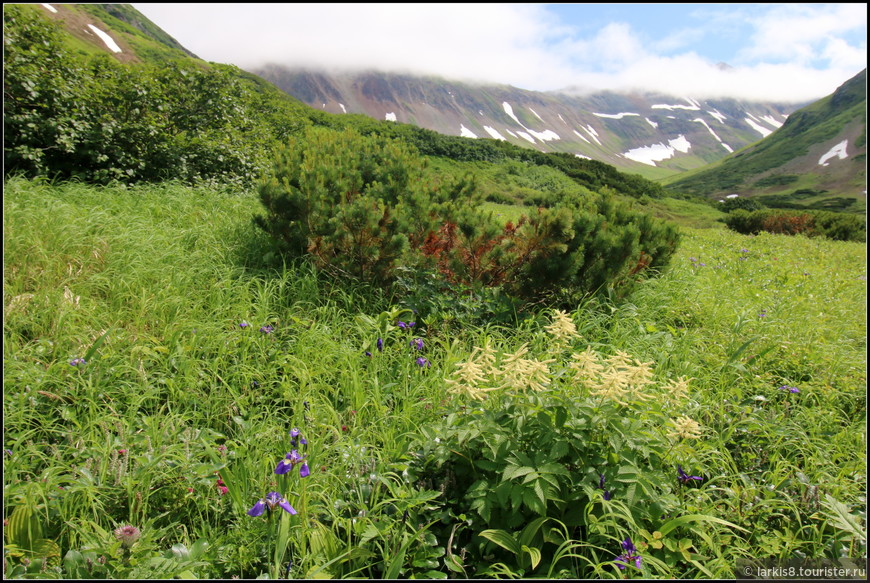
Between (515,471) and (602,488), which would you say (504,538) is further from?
(602,488)

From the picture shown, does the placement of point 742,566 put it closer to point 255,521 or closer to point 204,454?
point 255,521

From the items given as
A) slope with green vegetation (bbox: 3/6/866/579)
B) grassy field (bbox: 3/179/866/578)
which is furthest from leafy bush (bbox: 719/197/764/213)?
grassy field (bbox: 3/179/866/578)

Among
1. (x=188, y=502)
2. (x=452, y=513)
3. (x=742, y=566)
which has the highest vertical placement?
(x=742, y=566)

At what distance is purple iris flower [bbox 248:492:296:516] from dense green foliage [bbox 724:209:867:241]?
1693cm

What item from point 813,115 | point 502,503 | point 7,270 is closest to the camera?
point 502,503

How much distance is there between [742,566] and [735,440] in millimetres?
1019

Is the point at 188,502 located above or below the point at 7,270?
below

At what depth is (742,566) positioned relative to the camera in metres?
1.70

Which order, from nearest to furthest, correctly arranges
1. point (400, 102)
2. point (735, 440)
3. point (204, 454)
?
point (204, 454) < point (735, 440) < point (400, 102)

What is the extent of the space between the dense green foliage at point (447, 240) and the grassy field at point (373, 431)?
31 cm

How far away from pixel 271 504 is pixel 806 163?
106 m

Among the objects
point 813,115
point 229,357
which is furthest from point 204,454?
point 813,115

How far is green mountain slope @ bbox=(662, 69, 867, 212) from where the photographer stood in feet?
211

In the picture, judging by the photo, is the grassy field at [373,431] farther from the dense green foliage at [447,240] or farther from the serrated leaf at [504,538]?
the dense green foliage at [447,240]
